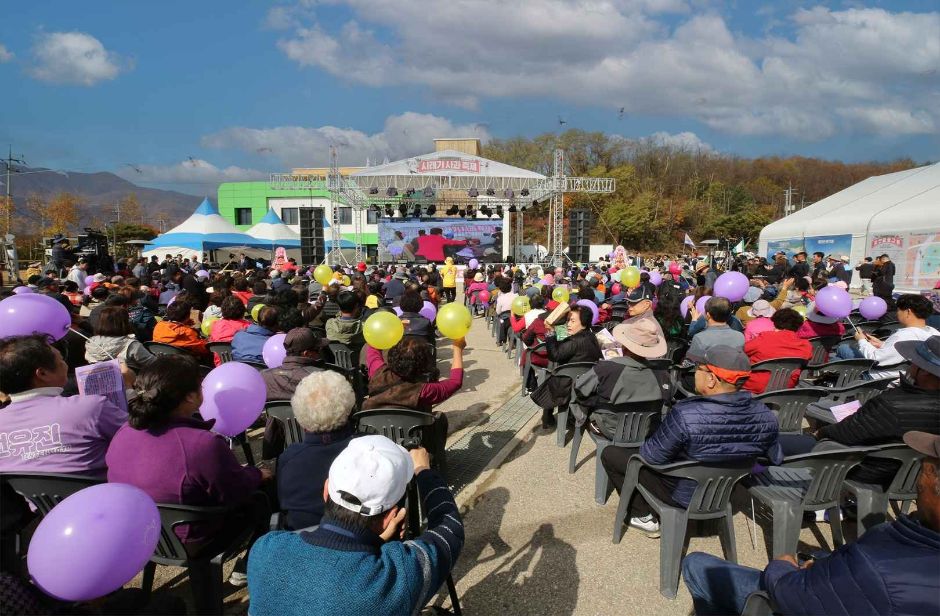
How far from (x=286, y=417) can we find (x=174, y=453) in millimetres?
1299

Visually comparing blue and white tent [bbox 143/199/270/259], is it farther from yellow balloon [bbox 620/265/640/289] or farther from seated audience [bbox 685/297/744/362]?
seated audience [bbox 685/297/744/362]

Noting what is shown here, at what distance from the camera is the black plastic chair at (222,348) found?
5.14 meters

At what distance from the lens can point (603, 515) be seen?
10.7 feet

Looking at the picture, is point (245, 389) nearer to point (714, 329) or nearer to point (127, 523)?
point (127, 523)

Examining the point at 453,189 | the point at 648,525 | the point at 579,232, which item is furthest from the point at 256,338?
the point at 453,189

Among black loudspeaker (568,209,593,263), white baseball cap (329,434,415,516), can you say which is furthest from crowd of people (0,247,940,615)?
black loudspeaker (568,209,593,263)

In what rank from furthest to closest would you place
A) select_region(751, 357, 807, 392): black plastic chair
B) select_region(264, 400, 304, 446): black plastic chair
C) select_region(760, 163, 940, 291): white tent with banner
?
select_region(760, 163, 940, 291): white tent with banner, select_region(751, 357, 807, 392): black plastic chair, select_region(264, 400, 304, 446): black plastic chair

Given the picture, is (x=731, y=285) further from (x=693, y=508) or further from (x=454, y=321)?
(x=693, y=508)

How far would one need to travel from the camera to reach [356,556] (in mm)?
1325

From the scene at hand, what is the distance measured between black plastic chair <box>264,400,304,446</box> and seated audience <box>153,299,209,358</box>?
6.88 ft

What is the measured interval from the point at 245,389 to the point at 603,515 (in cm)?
244

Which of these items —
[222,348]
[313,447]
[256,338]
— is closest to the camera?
[313,447]

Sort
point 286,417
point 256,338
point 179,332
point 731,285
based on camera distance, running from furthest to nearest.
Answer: point 731,285 → point 179,332 → point 256,338 → point 286,417

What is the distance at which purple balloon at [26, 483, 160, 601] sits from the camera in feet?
4.57
